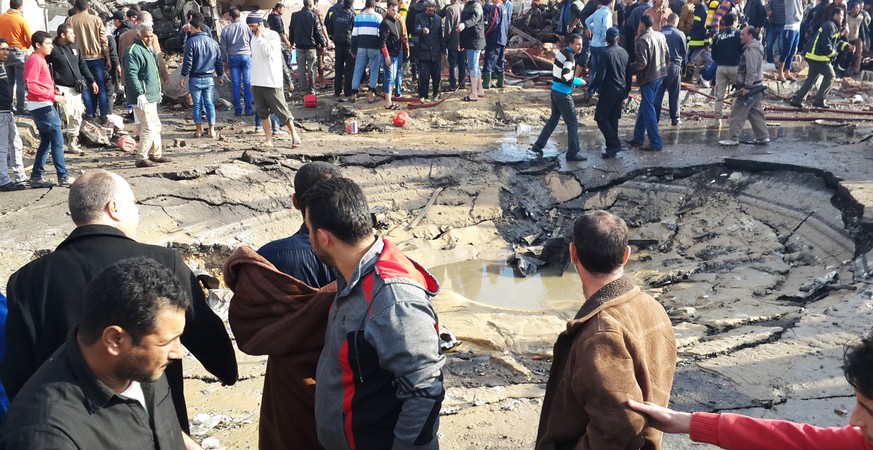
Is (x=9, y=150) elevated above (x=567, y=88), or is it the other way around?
(x=567, y=88)

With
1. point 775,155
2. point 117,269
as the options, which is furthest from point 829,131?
point 117,269

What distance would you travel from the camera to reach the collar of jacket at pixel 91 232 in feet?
9.19

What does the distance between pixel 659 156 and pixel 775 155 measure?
158 centimetres

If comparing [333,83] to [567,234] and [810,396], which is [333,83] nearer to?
[567,234]

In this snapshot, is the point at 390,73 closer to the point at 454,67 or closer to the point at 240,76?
the point at 454,67

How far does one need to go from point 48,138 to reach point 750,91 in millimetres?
9657

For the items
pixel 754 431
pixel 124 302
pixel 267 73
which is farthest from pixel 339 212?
pixel 267 73

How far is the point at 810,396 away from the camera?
474 centimetres

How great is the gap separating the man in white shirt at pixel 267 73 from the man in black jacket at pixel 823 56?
9272 mm

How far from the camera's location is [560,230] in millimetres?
9414

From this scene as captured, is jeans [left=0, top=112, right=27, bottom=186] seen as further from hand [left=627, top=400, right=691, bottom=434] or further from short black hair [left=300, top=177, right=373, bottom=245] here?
hand [left=627, top=400, right=691, bottom=434]

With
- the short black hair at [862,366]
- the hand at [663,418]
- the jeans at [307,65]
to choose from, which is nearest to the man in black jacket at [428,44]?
the jeans at [307,65]

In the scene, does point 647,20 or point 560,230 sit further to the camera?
point 647,20

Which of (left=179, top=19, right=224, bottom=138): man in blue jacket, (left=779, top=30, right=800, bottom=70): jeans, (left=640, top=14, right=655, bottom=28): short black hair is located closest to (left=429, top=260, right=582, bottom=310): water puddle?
(left=640, top=14, right=655, bottom=28): short black hair
